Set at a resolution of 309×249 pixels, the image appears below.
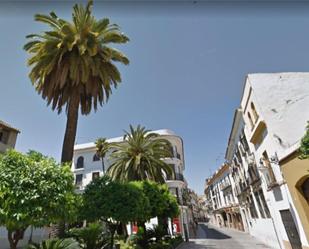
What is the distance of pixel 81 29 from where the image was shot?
1302cm

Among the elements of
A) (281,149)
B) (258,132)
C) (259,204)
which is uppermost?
(258,132)

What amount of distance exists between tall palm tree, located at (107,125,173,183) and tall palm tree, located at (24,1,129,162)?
8661 mm

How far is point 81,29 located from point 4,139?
1750 cm

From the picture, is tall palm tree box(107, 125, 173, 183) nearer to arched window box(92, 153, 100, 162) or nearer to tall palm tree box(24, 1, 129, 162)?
tall palm tree box(24, 1, 129, 162)

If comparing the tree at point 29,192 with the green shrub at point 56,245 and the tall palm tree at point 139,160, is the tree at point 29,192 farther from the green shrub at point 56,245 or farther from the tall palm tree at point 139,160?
the tall palm tree at point 139,160

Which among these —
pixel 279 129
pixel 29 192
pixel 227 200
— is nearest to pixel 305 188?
pixel 279 129

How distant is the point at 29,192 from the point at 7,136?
2084 centimetres

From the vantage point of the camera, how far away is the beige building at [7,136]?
22905 millimetres

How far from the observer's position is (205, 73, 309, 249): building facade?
11898mm

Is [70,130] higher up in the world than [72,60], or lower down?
lower down

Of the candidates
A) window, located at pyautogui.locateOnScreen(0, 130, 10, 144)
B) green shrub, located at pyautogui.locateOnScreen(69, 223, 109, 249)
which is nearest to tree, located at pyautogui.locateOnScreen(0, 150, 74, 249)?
green shrub, located at pyautogui.locateOnScreen(69, 223, 109, 249)

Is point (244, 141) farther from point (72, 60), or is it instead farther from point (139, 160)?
point (72, 60)

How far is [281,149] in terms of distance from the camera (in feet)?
43.8

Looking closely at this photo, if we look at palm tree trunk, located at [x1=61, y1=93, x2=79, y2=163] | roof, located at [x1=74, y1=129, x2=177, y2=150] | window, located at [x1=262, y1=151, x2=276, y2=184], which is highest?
roof, located at [x1=74, y1=129, x2=177, y2=150]
